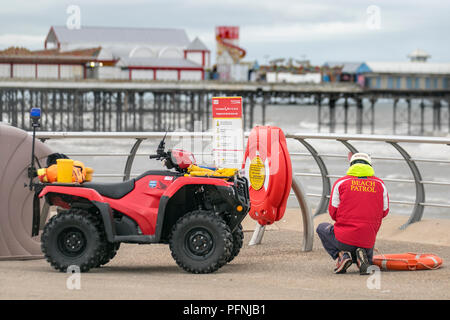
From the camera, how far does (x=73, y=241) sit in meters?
7.10

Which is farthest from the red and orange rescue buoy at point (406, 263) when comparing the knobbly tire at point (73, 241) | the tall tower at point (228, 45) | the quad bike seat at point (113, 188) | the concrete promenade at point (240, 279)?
the tall tower at point (228, 45)

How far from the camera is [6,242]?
797cm

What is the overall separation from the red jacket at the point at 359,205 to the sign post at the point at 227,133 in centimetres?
135

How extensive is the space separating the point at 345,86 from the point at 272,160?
217 ft

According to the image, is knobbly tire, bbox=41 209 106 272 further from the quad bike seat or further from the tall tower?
the tall tower

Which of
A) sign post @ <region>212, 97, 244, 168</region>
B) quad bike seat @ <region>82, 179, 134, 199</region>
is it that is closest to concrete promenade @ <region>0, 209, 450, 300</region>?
quad bike seat @ <region>82, 179, 134, 199</region>

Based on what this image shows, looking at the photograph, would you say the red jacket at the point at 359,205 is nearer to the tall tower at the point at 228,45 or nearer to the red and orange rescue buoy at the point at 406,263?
the red and orange rescue buoy at the point at 406,263

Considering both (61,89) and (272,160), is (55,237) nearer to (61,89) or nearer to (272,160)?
(272,160)

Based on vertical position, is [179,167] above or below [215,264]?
above

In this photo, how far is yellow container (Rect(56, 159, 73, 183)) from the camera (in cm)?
721

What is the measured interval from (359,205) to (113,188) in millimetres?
1912

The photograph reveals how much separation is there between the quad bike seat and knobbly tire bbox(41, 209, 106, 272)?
20 centimetres

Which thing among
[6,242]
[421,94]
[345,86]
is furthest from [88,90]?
[6,242]
